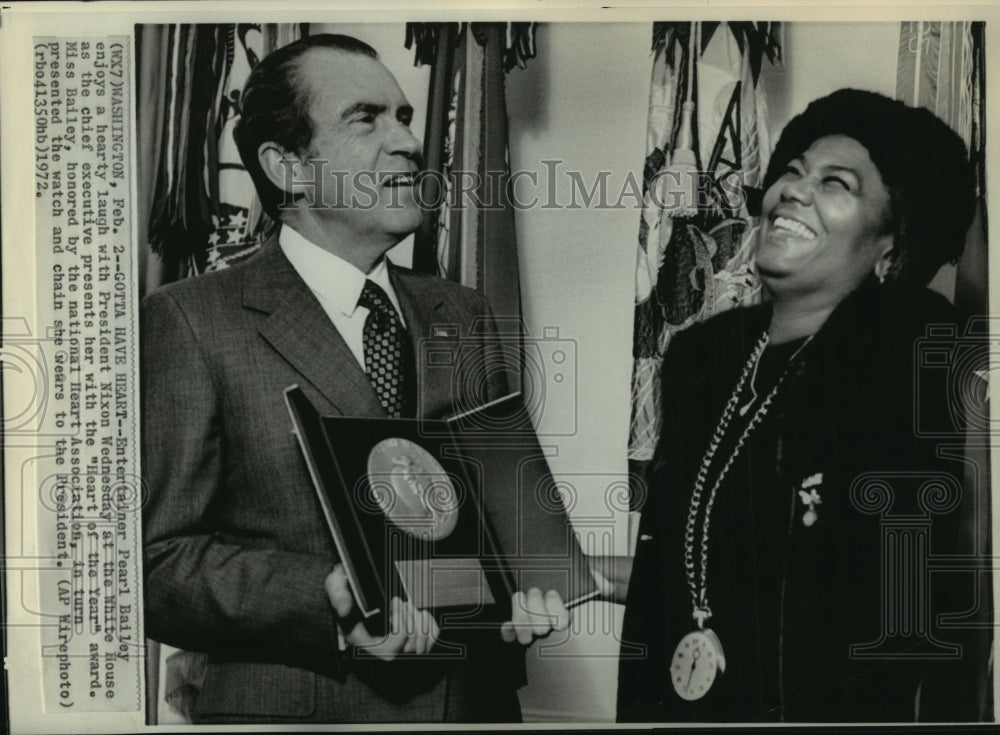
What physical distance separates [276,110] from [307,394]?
460 mm

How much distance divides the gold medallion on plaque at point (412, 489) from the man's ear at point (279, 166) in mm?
442

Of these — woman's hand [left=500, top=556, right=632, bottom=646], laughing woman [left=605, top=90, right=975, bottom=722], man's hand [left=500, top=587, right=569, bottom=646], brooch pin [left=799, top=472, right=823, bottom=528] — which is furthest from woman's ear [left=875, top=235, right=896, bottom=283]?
man's hand [left=500, top=587, right=569, bottom=646]

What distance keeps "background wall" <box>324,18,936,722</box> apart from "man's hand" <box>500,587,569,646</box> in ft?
0.07

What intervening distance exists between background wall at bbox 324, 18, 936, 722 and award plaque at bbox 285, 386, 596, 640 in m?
0.06

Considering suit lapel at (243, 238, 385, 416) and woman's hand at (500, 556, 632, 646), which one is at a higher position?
suit lapel at (243, 238, 385, 416)

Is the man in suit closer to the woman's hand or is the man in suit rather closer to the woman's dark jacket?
the woman's hand

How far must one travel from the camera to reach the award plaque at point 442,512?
160cm

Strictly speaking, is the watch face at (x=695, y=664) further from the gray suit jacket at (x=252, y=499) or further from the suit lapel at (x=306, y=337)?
the suit lapel at (x=306, y=337)

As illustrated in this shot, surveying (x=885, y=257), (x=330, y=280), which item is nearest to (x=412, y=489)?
(x=330, y=280)

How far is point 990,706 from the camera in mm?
1694

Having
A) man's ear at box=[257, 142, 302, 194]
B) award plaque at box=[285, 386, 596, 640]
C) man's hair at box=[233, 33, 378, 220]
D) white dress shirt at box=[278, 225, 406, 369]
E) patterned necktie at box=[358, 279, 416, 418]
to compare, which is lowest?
award plaque at box=[285, 386, 596, 640]

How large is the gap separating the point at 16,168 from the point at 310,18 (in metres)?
0.53

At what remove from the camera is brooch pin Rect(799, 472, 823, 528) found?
1.65 m

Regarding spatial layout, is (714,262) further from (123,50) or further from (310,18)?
(123,50)
